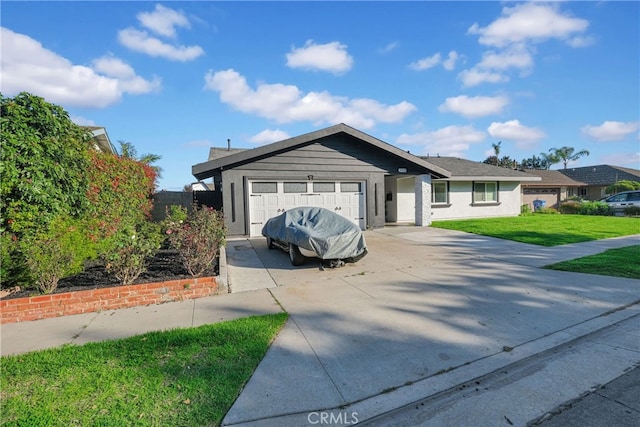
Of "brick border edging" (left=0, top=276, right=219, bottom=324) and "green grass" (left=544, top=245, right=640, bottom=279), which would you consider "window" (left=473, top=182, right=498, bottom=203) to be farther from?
"brick border edging" (left=0, top=276, right=219, bottom=324)

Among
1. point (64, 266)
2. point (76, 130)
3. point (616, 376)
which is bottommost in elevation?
point (616, 376)

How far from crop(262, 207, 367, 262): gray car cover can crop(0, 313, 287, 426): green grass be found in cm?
277

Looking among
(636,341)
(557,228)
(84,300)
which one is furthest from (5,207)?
(557,228)

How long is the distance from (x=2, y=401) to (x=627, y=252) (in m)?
11.8

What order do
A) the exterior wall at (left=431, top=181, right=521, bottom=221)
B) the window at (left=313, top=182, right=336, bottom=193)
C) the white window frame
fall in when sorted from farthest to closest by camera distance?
the white window frame < the exterior wall at (left=431, top=181, right=521, bottom=221) < the window at (left=313, top=182, right=336, bottom=193)

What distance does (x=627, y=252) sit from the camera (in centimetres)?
785

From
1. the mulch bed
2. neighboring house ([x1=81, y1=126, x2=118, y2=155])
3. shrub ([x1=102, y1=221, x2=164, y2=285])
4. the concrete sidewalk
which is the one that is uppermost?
neighboring house ([x1=81, y1=126, x2=118, y2=155])

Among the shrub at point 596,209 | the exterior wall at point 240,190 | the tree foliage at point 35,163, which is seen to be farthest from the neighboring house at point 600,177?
the tree foliage at point 35,163

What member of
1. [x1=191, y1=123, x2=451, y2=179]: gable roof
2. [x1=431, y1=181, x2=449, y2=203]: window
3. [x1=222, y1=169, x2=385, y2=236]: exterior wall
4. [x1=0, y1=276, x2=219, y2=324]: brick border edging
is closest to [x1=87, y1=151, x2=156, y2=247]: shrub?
[x1=0, y1=276, x2=219, y2=324]: brick border edging

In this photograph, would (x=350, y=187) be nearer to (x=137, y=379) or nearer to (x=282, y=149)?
(x=282, y=149)

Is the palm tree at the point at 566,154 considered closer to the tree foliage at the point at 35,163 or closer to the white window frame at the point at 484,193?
the white window frame at the point at 484,193

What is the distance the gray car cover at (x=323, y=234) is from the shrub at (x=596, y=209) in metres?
20.8

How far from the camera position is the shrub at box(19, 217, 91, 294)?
4508 millimetres

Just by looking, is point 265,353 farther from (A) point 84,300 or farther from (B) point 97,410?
(A) point 84,300
